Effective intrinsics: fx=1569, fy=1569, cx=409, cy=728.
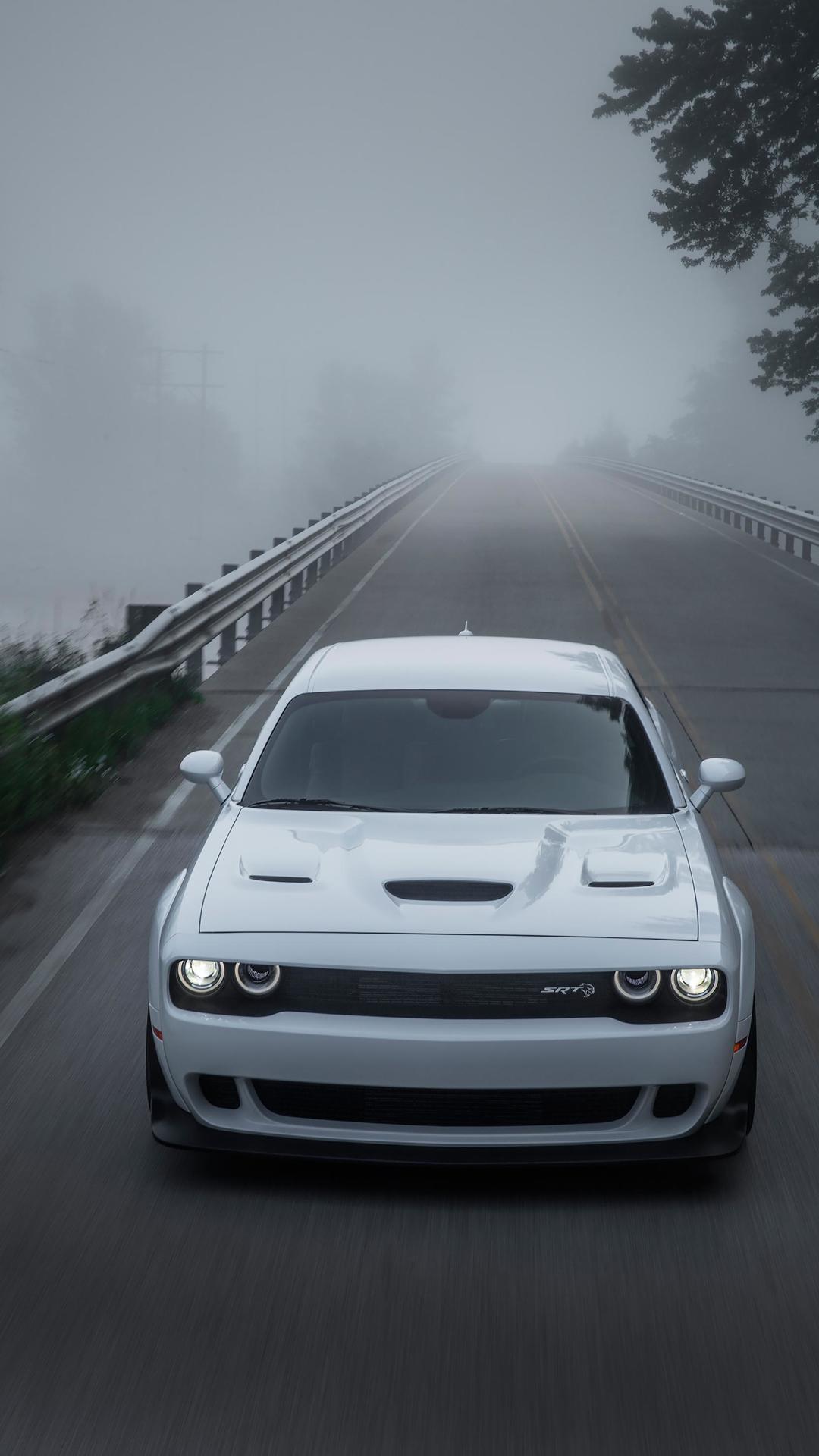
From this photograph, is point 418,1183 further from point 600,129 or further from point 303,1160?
point 600,129

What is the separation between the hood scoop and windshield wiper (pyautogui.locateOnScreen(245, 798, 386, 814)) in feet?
2.98

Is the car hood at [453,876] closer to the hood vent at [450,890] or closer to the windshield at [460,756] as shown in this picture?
the hood vent at [450,890]

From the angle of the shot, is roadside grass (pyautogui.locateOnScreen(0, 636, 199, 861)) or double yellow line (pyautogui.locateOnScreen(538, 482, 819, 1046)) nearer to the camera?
double yellow line (pyautogui.locateOnScreen(538, 482, 819, 1046))

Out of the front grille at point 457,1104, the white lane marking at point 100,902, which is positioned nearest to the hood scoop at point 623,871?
the front grille at point 457,1104

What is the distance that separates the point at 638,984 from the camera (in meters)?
4.26

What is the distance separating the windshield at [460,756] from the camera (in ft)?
17.9

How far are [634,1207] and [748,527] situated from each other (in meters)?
29.9

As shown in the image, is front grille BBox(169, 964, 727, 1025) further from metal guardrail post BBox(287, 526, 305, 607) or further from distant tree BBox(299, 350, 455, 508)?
distant tree BBox(299, 350, 455, 508)

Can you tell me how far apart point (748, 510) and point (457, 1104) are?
2865 cm

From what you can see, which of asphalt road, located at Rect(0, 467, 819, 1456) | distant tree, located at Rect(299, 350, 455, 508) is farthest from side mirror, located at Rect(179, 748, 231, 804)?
distant tree, located at Rect(299, 350, 455, 508)

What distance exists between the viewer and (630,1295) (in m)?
3.83

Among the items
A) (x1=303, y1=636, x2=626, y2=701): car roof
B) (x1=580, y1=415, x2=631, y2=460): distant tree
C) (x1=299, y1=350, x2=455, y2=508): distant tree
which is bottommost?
(x1=299, y1=350, x2=455, y2=508): distant tree

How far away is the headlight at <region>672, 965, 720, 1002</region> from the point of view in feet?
14.0

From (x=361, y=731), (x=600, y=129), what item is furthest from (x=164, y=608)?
(x=600, y=129)
